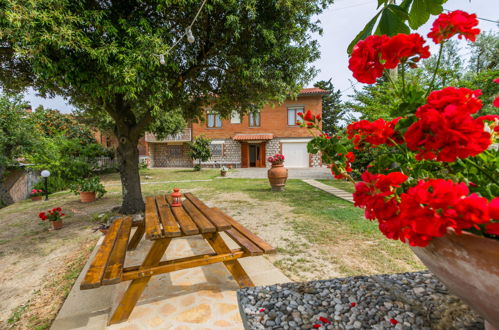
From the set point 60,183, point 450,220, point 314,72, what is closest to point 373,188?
point 450,220

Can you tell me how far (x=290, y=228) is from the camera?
4406mm

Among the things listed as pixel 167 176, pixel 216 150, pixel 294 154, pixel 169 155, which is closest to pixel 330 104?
pixel 294 154

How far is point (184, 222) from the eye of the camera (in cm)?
234

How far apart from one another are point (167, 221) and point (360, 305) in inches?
70.8

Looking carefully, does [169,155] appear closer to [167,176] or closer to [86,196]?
[167,176]

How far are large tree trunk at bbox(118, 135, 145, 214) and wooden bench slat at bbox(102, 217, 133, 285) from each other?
10.1 ft

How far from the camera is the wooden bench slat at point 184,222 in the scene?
2062 millimetres

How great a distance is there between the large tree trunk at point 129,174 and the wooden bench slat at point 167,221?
2.48 meters

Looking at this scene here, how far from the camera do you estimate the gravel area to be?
3.81 ft

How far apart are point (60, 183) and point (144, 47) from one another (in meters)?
9.72

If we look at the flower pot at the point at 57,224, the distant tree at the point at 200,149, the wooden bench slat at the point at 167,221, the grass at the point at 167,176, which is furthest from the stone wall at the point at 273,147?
the wooden bench slat at the point at 167,221

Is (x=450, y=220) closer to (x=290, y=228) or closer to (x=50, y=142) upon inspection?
(x=290, y=228)

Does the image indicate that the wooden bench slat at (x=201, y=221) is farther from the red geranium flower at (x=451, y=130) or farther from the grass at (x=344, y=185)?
the grass at (x=344, y=185)

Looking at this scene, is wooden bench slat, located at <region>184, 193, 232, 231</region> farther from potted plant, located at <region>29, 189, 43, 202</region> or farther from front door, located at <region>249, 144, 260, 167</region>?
front door, located at <region>249, 144, 260, 167</region>
